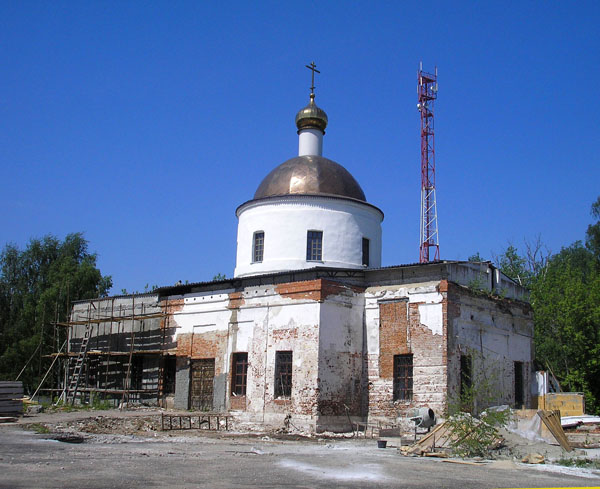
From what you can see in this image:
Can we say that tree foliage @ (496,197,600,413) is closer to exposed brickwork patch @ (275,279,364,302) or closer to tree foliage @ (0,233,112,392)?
exposed brickwork patch @ (275,279,364,302)

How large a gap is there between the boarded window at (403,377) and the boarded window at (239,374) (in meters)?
5.25

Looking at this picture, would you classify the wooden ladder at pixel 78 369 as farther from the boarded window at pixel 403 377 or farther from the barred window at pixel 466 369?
the barred window at pixel 466 369

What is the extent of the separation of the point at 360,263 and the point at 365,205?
95.6 inches

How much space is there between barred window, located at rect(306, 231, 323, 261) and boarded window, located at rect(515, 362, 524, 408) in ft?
27.6

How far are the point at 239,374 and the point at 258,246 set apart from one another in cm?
555

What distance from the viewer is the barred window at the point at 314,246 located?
81.8 ft

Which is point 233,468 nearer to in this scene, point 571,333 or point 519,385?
point 519,385

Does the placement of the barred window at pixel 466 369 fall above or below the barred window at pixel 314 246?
below

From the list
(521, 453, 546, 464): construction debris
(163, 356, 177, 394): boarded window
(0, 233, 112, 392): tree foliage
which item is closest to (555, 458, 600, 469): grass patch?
(521, 453, 546, 464): construction debris

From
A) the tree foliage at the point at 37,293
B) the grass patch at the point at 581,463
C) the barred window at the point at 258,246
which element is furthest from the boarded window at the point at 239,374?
the tree foliage at the point at 37,293

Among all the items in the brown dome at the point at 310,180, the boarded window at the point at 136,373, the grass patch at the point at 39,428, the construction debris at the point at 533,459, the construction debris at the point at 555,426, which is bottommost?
the grass patch at the point at 39,428

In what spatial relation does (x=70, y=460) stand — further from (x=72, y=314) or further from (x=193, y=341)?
(x=72, y=314)

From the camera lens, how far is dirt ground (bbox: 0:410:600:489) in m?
9.93

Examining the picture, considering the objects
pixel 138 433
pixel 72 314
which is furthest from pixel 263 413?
pixel 72 314
